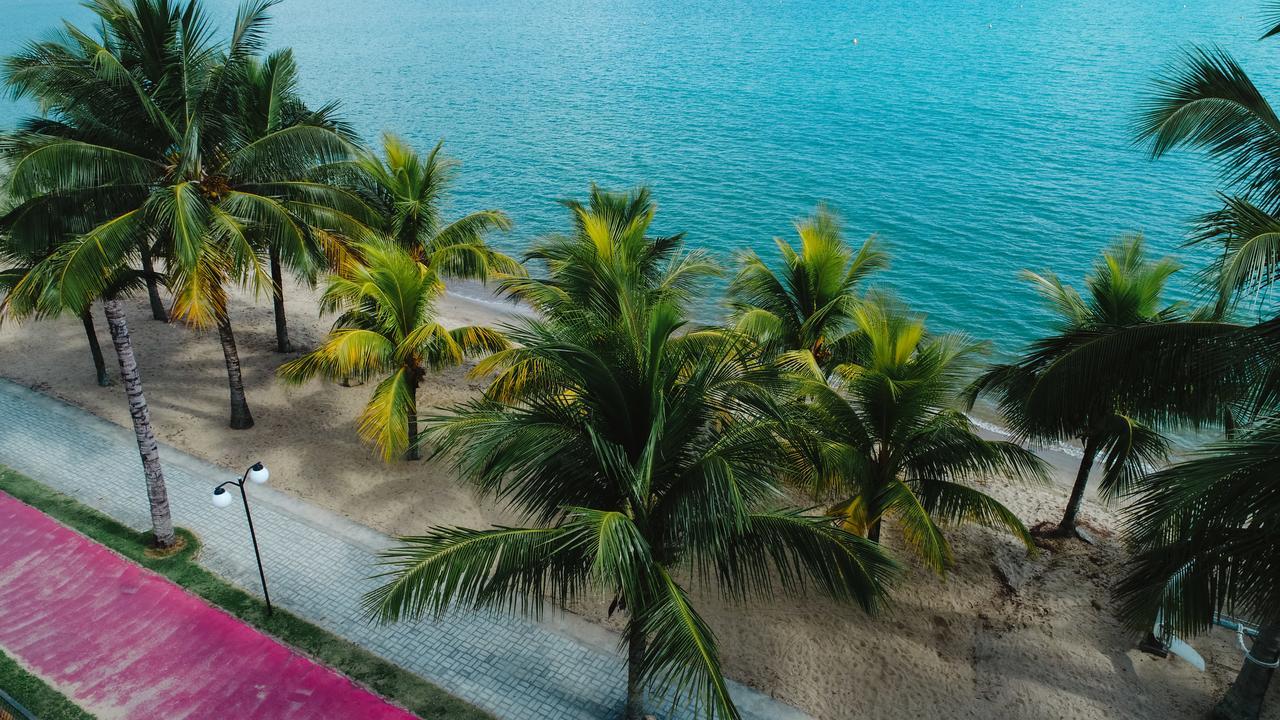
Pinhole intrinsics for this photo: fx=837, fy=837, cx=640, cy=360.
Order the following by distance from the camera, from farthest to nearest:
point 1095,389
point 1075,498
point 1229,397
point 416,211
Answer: point 416,211, point 1075,498, point 1095,389, point 1229,397

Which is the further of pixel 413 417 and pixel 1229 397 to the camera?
pixel 413 417

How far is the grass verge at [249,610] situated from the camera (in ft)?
31.2

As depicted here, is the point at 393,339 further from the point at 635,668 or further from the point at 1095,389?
the point at 1095,389

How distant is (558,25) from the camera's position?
253 feet

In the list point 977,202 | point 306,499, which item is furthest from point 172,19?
point 977,202

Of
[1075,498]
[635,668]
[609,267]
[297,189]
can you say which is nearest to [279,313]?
[297,189]

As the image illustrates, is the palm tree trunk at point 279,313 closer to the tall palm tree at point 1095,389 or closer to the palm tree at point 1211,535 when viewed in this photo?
the tall palm tree at point 1095,389

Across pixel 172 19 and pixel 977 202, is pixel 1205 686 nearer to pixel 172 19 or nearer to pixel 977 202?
pixel 172 19

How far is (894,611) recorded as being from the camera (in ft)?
37.4

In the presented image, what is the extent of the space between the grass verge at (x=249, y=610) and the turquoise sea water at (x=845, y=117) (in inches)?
432

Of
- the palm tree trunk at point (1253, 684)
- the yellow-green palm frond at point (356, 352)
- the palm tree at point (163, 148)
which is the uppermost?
the palm tree at point (163, 148)

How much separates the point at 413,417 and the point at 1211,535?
11.5 m

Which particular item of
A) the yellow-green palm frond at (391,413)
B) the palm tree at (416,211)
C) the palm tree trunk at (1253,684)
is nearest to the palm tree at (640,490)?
the yellow-green palm frond at (391,413)

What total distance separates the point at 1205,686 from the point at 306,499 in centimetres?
1276
